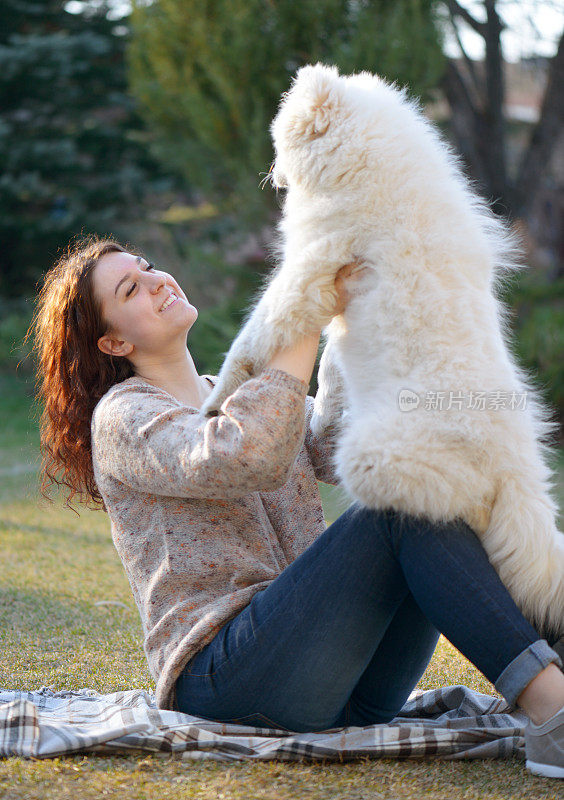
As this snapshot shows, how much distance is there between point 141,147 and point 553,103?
191 inches

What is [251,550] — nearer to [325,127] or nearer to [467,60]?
[325,127]

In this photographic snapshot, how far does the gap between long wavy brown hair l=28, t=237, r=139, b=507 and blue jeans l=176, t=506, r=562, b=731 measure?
2.07 ft

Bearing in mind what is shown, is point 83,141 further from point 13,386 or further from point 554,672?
point 554,672

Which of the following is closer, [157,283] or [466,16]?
[157,283]

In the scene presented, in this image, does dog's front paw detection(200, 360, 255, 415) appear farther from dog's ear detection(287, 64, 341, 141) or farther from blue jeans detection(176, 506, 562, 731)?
dog's ear detection(287, 64, 341, 141)

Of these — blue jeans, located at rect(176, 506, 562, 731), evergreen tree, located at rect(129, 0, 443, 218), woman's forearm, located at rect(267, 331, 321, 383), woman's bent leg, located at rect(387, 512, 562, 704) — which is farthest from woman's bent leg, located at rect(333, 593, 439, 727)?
evergreen tree, located at rect(129, 0, 443, 218)

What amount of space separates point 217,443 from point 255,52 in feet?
20.7

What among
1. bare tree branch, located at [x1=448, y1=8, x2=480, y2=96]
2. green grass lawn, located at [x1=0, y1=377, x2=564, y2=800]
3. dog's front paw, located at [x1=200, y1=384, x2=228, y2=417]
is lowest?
green grass lawn, located at [x1=0, y1=377, x2=564, y2=800]

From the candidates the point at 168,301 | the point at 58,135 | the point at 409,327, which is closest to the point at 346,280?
the point at 409,327

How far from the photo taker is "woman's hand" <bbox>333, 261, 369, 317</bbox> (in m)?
1.62

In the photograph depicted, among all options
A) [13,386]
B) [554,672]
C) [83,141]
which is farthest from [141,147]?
[554,672]

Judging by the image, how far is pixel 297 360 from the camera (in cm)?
164

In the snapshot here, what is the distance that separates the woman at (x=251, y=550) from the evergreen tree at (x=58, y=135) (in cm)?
822

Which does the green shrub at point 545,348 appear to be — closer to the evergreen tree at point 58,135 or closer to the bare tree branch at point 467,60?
the bare tree branch at point 467,60
